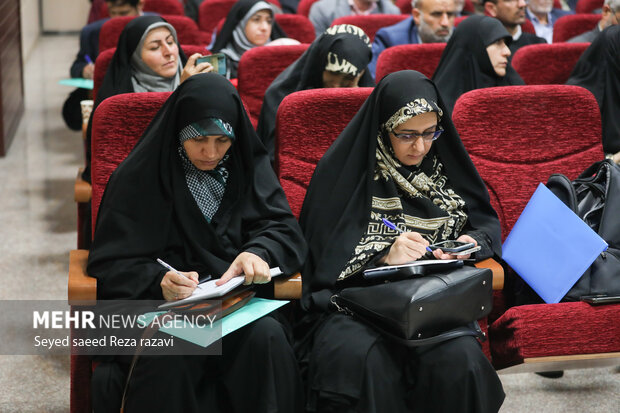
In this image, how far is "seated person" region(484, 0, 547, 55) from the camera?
4.92 metres

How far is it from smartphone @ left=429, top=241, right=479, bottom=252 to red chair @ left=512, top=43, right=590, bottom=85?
6.20ft

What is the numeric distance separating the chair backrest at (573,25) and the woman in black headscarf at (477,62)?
1438 millimetres

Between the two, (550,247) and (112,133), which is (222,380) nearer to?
(112,133)

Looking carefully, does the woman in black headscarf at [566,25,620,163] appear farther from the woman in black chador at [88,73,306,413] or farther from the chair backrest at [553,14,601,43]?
the woman in black chador at [88,73,306,413]

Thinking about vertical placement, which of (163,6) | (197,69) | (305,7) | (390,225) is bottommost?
(163,6)

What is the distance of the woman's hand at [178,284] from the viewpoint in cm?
218

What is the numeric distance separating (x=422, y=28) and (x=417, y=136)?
251cm

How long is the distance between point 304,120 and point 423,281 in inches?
34.1

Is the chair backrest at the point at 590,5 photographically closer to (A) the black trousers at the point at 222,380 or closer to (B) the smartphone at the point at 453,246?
(B) the smartphone at the point at 453,246

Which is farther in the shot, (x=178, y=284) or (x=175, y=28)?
(x=175, y=28)

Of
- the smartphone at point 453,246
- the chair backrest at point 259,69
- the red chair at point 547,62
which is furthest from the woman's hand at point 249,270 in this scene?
the red chair at point 547,62

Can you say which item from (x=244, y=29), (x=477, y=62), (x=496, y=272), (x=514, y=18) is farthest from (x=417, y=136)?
(x=514, y=18)

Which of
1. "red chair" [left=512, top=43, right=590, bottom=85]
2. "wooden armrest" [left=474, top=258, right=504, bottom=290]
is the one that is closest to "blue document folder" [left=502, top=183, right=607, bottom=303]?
"wooden armrest" [left=474, top=258, right=504, bottom=290]

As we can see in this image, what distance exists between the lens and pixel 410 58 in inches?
159
